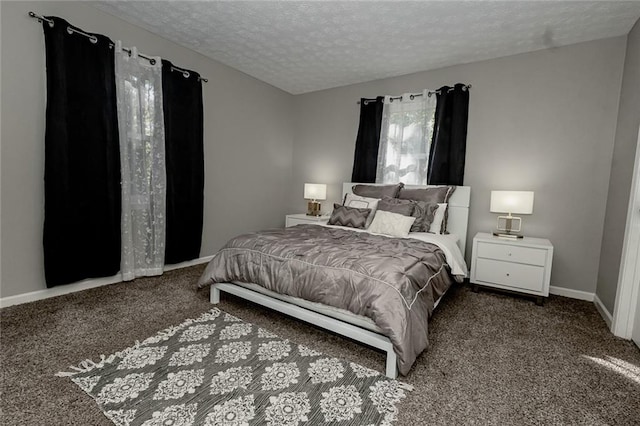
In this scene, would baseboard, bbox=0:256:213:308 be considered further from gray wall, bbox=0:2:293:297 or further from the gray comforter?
the gray comforter

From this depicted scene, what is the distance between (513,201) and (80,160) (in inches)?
167

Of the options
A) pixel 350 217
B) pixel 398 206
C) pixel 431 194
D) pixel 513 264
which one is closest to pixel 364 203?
pixel 350 217

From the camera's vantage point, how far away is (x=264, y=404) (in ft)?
4.74

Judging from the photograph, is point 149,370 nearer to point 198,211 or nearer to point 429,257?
point 429,257

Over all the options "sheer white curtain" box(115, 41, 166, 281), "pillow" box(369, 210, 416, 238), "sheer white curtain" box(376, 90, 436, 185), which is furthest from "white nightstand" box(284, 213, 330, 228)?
"sheer white curtain" box(115, 41, 166, 281)

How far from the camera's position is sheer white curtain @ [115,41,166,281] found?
9.67ft

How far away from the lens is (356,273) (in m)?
1.85

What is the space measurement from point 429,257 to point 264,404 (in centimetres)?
154

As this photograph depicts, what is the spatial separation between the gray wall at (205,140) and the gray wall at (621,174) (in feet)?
13.6

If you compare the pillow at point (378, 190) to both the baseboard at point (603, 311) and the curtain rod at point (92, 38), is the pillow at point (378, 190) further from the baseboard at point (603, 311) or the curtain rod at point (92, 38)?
the curtain rod at point (92, 38)

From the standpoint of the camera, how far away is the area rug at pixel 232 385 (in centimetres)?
137

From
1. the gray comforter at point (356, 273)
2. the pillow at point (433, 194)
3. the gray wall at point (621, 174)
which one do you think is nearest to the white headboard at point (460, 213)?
the pillow at point (433, 194)

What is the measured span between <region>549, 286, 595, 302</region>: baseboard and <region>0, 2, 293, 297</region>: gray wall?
3866 millimetres

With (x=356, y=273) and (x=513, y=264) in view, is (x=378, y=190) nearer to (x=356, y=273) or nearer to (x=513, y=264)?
(x=513, y=264)
